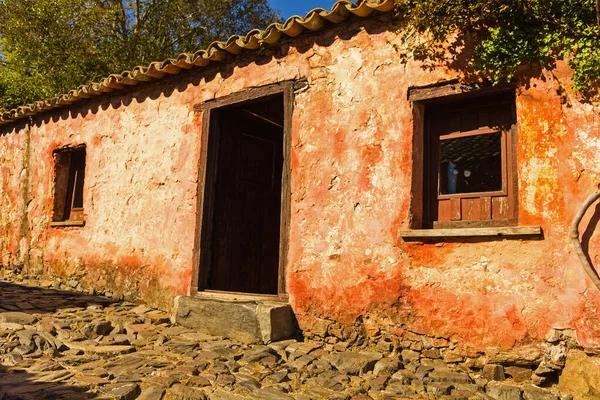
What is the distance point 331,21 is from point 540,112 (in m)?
2.10

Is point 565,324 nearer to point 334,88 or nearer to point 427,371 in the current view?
point 427,371

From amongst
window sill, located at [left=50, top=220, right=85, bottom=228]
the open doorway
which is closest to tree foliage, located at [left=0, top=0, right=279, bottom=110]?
window sill, located at [left=50, top=220, right=85, bottom=228]

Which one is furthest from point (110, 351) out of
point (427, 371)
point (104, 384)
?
point (427, 371)

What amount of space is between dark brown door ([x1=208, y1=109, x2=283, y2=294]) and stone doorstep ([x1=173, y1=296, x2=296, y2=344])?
2.03 ft

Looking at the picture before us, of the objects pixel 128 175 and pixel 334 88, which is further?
pixel 128 175

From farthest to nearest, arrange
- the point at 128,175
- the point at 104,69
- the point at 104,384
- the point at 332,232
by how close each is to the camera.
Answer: the point at 104,69 → the point at 128,175 → the point at 332,232 → the point at 104,384

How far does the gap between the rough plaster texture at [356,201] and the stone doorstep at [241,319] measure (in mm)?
218

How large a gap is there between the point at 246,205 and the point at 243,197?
0.11 metres

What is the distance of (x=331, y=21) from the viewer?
4.51 metres

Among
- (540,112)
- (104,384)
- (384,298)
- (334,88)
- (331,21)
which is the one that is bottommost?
(104,384)

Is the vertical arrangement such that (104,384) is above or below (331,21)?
below

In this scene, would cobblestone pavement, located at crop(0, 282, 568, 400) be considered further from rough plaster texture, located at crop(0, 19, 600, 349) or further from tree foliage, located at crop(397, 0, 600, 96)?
tree foliage, located at crop(397, 0, 600, 96)

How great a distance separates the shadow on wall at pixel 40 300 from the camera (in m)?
5.23

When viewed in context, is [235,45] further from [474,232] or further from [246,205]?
[474,232]
